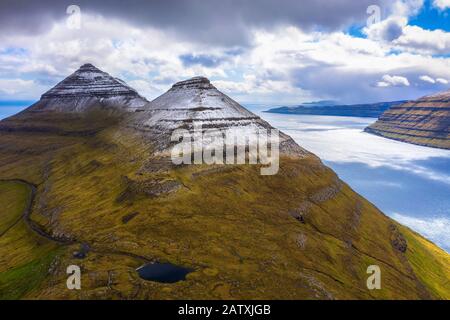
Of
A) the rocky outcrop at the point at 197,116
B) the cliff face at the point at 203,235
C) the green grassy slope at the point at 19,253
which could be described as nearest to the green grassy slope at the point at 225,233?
the cliff face at the point at 203,235

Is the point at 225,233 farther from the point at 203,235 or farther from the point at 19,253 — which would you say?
the point at 19,253

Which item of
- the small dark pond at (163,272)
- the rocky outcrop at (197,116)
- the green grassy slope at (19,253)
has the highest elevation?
the rocky outcrop at (197,116)

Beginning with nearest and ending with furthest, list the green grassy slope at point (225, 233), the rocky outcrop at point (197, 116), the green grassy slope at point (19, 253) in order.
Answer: the green grassy slope at point (225, 233) < the green grassy slope at point (19, 253) < the rocky outcrop at point (197, 116)

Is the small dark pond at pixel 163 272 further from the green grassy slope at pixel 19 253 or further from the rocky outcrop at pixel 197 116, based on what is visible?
the rocky outcrop at pixel 197 116

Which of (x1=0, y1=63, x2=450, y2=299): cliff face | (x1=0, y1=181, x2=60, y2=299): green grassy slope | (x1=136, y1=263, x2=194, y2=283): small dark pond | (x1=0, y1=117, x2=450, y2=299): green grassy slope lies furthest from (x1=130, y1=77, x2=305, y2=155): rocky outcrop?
(x1=136, y1=263, x2=194, y2=283): small dark pond

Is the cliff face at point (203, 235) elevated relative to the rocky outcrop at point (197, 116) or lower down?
lower down

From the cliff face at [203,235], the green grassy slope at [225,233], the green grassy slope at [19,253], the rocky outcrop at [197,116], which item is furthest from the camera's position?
the rocky outcrop at [197,116]

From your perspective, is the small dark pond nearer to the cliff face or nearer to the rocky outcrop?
the cliff face

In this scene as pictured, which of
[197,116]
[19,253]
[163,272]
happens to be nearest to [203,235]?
[163,272]
